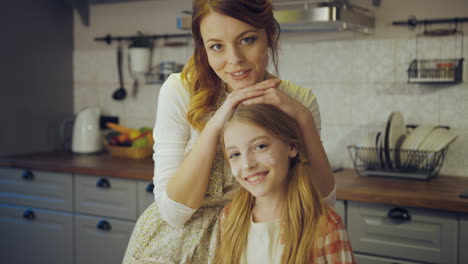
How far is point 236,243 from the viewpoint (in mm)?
1114

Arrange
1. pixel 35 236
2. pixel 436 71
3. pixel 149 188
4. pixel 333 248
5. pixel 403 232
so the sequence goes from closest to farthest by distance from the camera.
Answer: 1. pixel 333 248
2. pixel 403 232
3. pixel 436 71
4. pixel 149 188
5. pixel 35 236

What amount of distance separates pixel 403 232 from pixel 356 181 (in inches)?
12.7

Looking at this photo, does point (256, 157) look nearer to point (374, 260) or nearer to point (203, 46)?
point (203, 46)

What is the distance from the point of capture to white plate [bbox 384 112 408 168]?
2.28 meters

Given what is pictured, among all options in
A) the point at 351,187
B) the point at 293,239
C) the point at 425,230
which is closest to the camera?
the point at 293,239

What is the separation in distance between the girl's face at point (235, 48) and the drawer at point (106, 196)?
152cm

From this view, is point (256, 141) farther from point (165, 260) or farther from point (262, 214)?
point (165, 260)

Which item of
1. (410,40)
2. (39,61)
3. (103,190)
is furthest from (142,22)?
(410,40)

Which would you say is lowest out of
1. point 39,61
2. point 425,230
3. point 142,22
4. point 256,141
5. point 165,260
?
point 425,230

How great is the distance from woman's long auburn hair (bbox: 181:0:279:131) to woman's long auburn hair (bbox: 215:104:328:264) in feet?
0.55

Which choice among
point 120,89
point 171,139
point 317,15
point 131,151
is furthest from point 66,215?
point 171,139

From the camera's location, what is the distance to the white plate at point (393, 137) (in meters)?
2.28

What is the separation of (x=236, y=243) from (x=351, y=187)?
42.8 inches

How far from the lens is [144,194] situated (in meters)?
2.51
